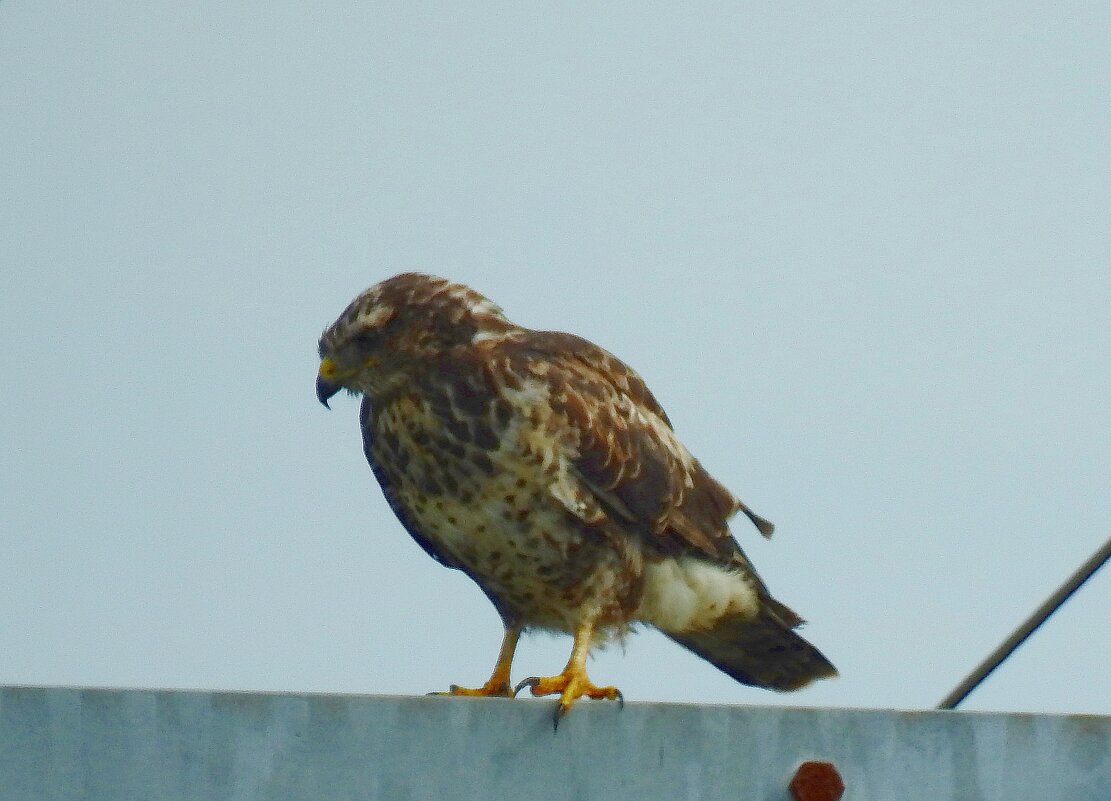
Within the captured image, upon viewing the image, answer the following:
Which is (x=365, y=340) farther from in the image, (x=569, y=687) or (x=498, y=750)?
(x=498, y=750)

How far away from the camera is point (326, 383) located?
5.28m

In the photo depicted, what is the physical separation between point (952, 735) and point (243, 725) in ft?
4.32

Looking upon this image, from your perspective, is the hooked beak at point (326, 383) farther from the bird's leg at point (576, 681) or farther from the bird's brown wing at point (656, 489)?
the bird's leg at point (576, 681)

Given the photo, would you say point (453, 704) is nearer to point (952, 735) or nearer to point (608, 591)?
point (952, 735)

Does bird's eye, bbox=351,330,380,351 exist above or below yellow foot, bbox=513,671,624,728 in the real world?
above

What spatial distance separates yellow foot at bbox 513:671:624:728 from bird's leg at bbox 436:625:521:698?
207 millimetres

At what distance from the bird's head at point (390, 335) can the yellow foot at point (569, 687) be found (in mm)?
1007

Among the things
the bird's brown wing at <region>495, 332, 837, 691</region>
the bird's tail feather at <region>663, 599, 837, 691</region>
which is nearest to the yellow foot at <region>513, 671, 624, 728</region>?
the bird's brown wing at <region>495, 332, 837, 691</region>

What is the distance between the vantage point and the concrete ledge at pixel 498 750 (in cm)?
286

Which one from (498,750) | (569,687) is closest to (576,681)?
(569,687)

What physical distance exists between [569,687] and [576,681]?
0.09 feet

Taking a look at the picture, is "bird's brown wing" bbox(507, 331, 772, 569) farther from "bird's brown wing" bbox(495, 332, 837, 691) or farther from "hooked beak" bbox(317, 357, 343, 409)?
"hooked beak" bbox(317, 357, 343, 409)

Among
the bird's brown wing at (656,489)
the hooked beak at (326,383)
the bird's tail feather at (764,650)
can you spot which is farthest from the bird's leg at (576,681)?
the hooked beak at (326,383)

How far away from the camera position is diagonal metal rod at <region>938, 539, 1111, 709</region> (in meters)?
3.58
